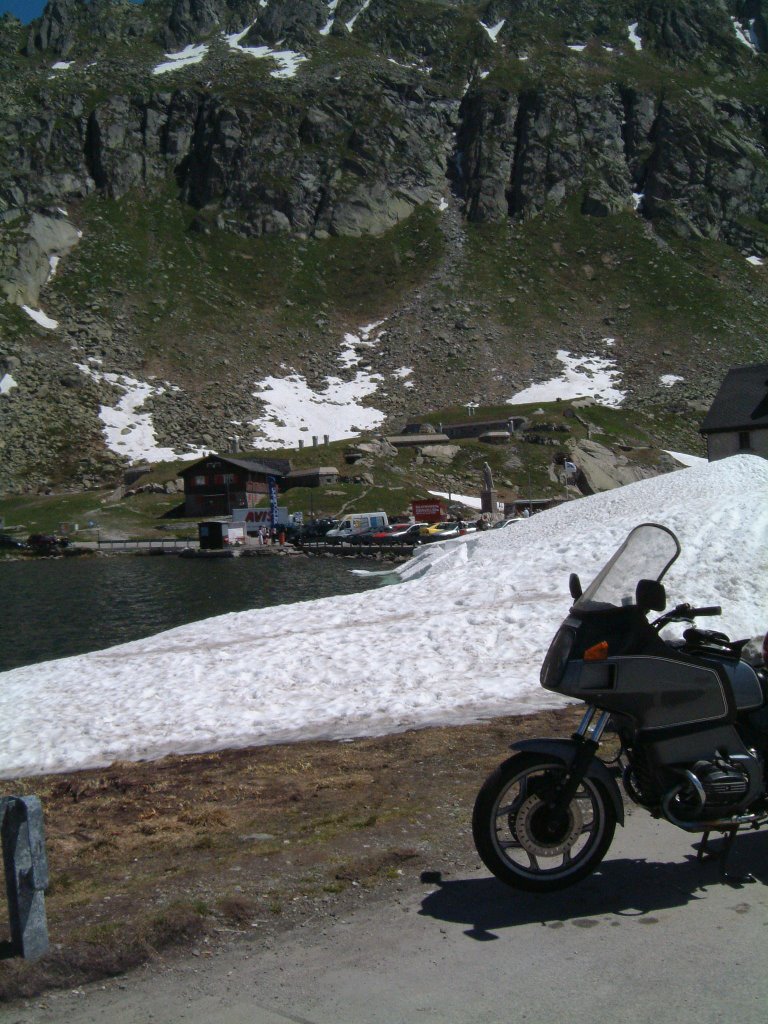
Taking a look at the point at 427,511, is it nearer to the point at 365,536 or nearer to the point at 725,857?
the point at 365,536

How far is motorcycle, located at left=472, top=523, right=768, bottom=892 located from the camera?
6418mm

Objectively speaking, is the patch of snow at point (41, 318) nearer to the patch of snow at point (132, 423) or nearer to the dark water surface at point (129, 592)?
the patch of snow at point (132, 423)

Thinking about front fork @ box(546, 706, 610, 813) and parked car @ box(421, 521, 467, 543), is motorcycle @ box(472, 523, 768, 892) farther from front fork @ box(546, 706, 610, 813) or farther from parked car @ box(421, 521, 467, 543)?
parked car @ box(421, 521, 467, 543)

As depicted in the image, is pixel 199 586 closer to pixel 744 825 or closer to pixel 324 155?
pixel 744 825

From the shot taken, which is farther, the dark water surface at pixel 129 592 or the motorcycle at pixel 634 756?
the dark water surface at pixel 129 592

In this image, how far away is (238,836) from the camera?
8406 mm

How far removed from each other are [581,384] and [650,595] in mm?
139874

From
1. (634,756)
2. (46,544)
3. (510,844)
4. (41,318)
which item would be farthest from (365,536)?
(41,318)

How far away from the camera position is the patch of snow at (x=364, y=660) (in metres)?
13.6

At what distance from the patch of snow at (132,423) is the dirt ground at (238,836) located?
11106 cm

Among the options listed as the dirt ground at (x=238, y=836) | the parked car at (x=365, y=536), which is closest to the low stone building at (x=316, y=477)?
the parked car at (x=365, y=536)

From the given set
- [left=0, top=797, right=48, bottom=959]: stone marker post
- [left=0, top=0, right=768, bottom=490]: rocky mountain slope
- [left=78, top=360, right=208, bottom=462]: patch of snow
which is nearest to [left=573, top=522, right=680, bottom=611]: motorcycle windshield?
[left=0, top=797, right=48, bottom=959]: stone marker post

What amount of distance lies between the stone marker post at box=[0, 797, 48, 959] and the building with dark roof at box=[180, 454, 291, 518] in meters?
94.1

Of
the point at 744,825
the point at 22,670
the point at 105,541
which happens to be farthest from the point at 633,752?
the point at 105,541
